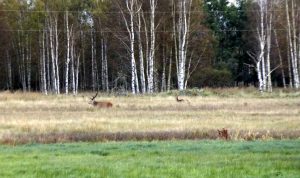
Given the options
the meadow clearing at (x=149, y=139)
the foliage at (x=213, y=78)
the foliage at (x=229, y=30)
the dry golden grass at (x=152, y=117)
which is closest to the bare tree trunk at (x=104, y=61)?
the foliage at (x=213, y=78)

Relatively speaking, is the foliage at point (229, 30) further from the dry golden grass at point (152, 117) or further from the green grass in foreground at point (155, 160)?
the green grass in foreground at point (155, 160)

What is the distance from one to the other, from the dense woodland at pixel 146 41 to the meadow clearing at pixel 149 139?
17.7 metres

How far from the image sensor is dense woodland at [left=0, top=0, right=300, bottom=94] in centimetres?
5609

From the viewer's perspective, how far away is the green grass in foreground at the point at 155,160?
11.6 metres

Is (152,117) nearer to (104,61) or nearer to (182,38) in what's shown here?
(182,38)

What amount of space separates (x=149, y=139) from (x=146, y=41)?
3351 cm

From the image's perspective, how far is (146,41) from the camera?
5353 cm

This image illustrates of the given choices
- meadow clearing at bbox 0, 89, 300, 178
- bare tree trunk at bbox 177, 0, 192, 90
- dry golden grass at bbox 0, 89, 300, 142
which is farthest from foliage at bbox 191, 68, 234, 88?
meadow clearing at bbox 0, 89, 300, 178

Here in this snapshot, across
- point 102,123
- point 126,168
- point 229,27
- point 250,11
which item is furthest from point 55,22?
point 126,168

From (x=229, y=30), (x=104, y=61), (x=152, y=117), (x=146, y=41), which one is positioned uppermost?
(x=229, y=30)

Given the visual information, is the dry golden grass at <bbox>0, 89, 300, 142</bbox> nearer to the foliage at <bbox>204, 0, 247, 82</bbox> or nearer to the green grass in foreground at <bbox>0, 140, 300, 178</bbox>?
the green grass in foreground at <bbox>0, 140, 300, 178</bbox>

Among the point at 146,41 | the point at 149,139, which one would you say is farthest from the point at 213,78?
the point at 149,139

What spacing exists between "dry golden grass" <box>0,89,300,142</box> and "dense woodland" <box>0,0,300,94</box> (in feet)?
52.2

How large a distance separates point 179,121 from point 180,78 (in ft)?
75.3
